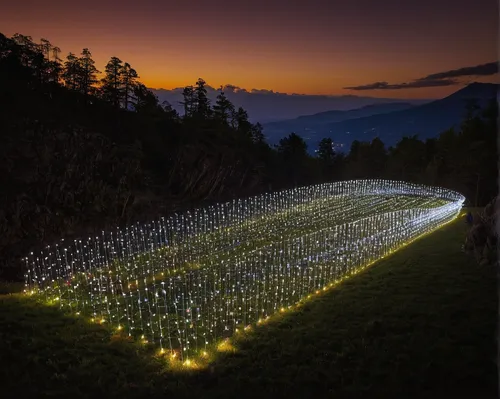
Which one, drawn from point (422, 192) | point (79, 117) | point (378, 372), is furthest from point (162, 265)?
point (422, 192)

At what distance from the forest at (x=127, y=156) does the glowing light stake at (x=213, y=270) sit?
2.08 m

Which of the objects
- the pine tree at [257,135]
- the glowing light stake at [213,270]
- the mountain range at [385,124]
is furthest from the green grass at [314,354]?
the mountain range at [385,124]

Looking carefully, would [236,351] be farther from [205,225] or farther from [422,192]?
[422,192]

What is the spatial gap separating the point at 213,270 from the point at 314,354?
517 centimetres

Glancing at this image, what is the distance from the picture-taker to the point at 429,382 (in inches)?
255

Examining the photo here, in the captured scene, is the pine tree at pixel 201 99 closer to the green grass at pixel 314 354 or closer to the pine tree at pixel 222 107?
the pine tree at pixel 222 107

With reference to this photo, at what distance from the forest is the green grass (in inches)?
294

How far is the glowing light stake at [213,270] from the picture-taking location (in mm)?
8930

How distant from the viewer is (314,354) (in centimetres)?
740

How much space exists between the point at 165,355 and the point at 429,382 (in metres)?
4.77

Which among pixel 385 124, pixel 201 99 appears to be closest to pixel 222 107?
pixel 201 99

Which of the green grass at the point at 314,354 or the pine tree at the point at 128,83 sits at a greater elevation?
the pine tree at the point at 128,83

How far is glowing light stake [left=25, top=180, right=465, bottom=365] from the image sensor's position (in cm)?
893

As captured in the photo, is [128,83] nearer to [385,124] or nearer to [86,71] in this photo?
[86,71]
